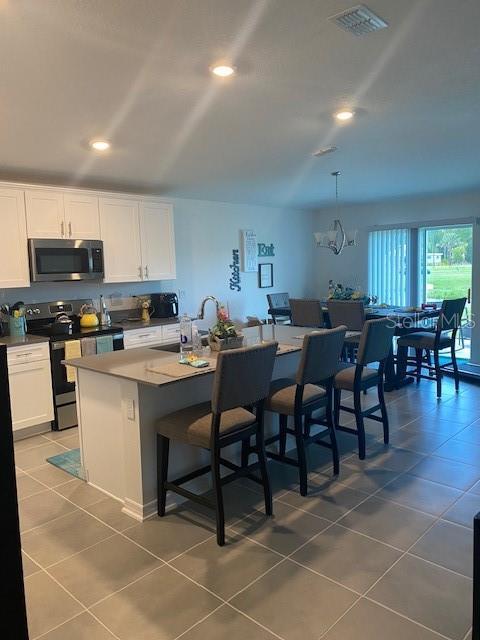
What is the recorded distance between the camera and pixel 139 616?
2.06 metres

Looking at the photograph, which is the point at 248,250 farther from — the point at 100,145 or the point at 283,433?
the point at 283,433

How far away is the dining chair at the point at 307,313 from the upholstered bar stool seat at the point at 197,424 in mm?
3148

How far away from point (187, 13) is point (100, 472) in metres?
2.69

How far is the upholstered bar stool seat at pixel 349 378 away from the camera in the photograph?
372 centimetres

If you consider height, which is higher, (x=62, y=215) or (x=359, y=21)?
(x=359, y=21)

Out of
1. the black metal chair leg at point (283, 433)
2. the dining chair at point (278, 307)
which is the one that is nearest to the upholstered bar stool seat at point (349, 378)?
the black metal chair leg at point (283, 433)

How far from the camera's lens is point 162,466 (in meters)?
2.80

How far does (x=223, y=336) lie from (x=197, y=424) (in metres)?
0.85

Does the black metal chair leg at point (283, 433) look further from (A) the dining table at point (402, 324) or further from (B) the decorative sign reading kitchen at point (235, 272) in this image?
(B) the decorative sign reading kitchen at point (235, 272)

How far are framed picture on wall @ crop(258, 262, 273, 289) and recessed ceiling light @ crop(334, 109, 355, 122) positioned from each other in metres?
4.24

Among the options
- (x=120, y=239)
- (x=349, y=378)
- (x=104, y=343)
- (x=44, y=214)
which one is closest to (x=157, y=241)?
(x=120, y=239)

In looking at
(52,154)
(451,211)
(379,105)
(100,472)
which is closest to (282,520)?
(100,472)

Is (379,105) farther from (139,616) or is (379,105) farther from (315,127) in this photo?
(139,616)

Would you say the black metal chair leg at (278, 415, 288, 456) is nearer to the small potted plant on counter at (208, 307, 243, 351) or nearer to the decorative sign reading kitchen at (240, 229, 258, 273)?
the small potted plant on counter at (208, 307, 243, 351)
